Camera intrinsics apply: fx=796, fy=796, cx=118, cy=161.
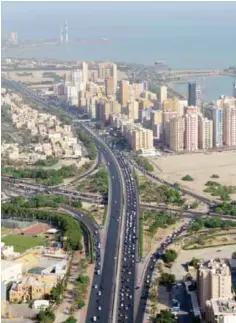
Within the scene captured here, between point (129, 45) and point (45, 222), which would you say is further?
point (129, 45)

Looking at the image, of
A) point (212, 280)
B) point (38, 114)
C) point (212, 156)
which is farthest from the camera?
point (38, 114)

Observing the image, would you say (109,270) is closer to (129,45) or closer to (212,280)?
(212,280)

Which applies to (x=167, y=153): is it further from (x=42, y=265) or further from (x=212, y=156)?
(x=42, y=265)

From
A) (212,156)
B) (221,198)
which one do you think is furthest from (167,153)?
(221,198)

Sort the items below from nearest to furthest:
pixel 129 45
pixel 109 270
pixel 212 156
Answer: pixel 109 270
pixel 212 156
pixel 129 45

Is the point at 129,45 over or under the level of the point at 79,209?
over

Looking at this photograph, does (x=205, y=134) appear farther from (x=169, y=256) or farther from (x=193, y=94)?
(x=169, y=256)

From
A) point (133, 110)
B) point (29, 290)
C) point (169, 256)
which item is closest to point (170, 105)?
point (133, 110)
